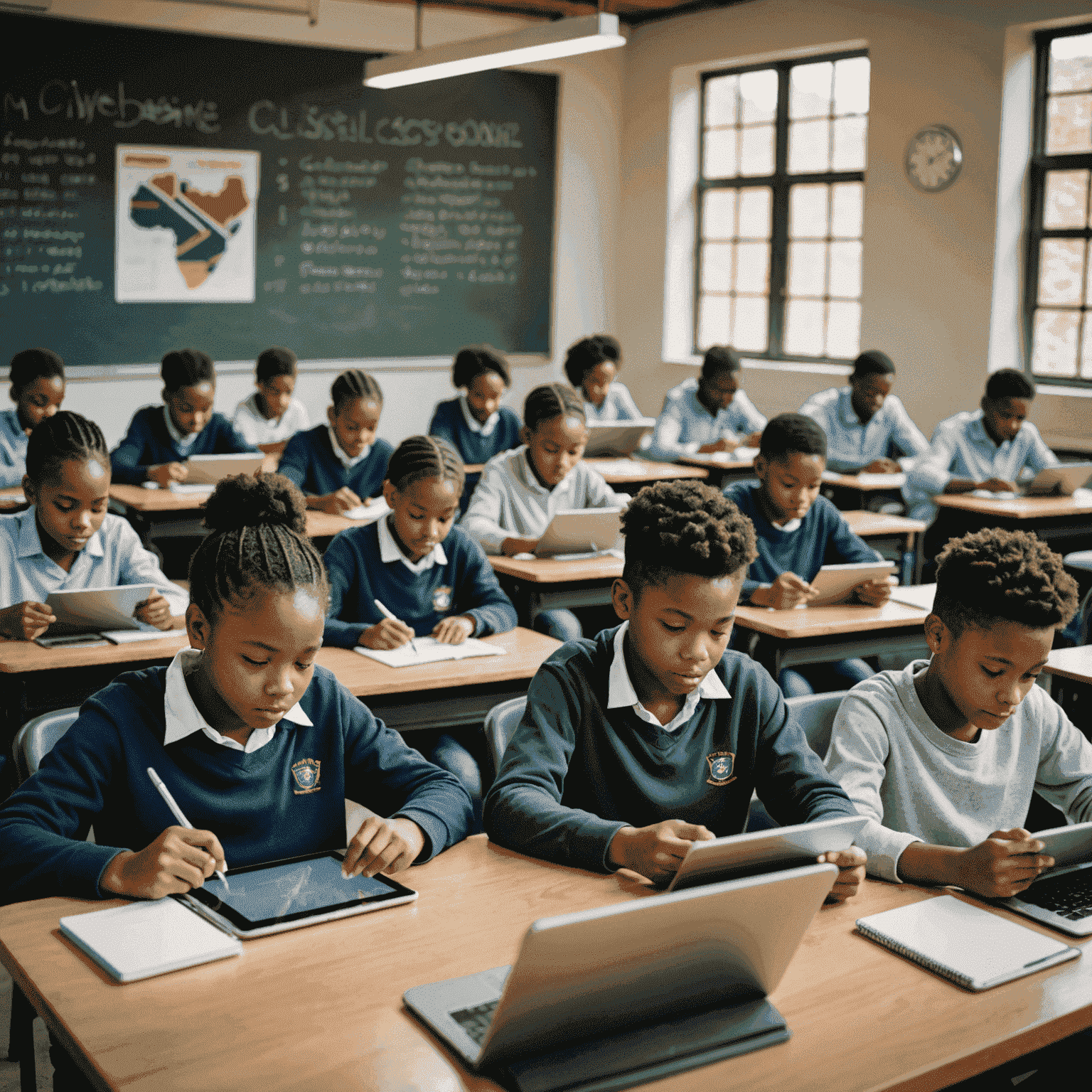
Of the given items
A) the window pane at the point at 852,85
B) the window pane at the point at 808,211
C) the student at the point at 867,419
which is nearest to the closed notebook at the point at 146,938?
the student at the point at 867,419

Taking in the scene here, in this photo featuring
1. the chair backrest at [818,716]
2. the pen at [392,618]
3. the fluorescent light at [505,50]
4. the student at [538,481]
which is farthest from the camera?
the student at [538,481]

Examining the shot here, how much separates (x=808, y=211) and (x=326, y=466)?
365 centimetres

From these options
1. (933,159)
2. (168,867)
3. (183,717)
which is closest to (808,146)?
(933,159)

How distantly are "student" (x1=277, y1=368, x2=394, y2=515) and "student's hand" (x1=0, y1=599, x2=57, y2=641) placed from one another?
6.11 ft

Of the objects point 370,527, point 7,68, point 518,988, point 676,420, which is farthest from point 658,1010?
point 7,68

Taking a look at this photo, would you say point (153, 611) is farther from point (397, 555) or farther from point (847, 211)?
point (847, 211)

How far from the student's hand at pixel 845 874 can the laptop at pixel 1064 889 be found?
163mm

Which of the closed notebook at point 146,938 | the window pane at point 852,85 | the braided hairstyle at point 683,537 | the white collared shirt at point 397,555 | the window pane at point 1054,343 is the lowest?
the closed notebook at point 146,938

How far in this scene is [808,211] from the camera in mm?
7086

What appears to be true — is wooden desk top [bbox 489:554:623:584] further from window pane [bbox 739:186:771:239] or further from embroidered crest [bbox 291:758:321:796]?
window pane [bbox 739:186:771:239]

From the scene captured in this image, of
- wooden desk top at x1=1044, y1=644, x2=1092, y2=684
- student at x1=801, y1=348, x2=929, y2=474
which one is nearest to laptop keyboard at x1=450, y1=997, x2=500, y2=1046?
wooden desk top at x1=1044, y1=644, x2=1092, y2=684

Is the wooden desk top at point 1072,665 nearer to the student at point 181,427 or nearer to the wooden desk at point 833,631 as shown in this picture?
the wooden desk at point 833,631

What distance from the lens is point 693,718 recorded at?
5.67ft

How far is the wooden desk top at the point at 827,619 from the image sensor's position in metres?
3.00
